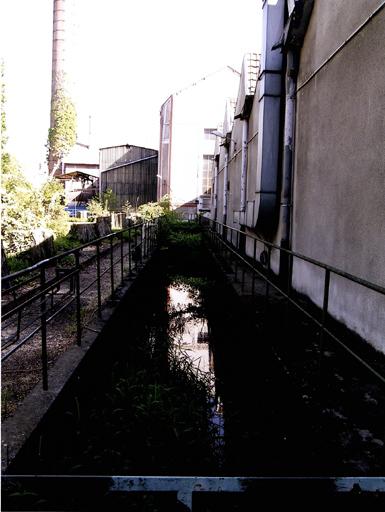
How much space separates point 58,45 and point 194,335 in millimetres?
29336

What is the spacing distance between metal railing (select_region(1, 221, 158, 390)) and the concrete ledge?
114 millimetres

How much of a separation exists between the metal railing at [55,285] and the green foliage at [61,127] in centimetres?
1836

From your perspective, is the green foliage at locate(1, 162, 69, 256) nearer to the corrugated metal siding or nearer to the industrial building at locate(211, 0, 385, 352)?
the industrial building at locate(211, 0, 385, 352)

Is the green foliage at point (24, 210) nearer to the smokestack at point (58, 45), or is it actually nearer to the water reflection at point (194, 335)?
the water reflection at point (194, 335)

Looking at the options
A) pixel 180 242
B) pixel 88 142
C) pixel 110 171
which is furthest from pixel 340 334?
pixel 88 142

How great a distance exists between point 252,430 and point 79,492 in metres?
1.80

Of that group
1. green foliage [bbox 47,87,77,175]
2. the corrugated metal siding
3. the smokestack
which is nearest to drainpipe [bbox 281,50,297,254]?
green foliage [bbox 47,87,77,175]

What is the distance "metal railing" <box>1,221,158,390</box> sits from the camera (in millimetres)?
2992

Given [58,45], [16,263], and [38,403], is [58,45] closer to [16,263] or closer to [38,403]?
[16,263]

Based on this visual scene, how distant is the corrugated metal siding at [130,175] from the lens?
3375cm

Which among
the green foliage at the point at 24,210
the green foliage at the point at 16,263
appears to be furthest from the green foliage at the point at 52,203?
the green foliage at the point at 16,263

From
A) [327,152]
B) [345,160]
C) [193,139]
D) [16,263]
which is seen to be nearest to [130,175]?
[193,139]

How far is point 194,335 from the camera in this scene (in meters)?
5.35

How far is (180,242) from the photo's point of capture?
1333 cm
